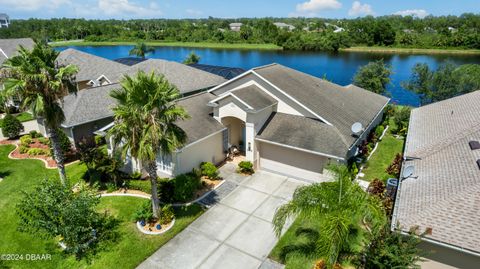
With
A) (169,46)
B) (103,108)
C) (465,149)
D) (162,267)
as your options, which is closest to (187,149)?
(162,267)

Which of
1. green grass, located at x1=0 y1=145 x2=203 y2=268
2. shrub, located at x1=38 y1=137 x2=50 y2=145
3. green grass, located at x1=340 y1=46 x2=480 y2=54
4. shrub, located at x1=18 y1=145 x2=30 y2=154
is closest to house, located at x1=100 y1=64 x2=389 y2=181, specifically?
green grass, located at x1=0 y1=145 x2=203 y2=268

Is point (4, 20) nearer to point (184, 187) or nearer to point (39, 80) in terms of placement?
point (39, 80)

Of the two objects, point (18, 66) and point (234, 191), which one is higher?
point (18, 66)

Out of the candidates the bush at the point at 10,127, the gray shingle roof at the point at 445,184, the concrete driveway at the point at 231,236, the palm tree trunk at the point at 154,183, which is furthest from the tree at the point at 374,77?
the bush at the point at 10,127

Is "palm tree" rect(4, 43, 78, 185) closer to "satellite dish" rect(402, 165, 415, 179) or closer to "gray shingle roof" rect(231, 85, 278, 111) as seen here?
"gray shingle roof" rect(231, 85, 278, 111)

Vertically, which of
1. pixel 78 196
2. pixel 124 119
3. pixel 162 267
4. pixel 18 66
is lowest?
pixel 162 267

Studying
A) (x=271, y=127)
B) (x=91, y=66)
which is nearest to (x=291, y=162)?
(x=271, y=127)

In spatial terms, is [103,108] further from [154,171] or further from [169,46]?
[169,46]
